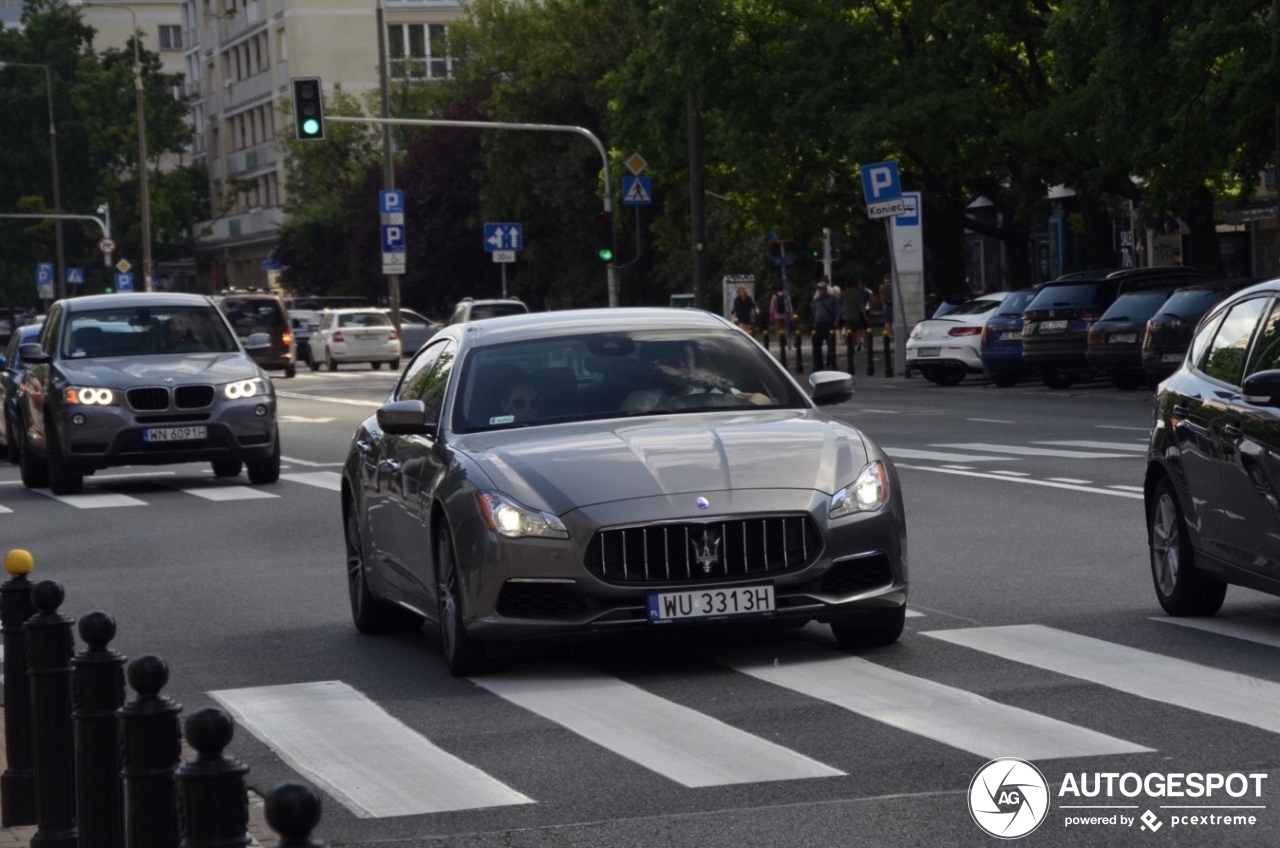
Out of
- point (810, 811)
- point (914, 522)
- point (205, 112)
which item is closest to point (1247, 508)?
point (810, 811)

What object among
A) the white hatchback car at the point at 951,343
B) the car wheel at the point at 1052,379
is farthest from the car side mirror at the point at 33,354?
the white hatchback car at the point at 951,343

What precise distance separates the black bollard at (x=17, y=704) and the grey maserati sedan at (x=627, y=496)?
8.32ft

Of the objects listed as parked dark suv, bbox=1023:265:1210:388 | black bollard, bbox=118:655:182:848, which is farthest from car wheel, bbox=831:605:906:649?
parked dark suv, bbox=1023:265:1210:388

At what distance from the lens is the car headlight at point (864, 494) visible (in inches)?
381

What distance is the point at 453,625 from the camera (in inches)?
388

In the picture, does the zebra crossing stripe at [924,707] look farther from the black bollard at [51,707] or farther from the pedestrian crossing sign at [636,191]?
the pedestrian crossing sign at [636,191]

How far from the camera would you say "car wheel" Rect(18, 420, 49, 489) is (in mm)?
23609

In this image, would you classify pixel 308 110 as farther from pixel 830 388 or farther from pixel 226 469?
pixel 830 388

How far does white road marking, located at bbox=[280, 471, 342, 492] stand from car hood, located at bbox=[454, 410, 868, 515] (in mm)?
11463

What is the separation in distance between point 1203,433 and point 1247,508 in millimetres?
601

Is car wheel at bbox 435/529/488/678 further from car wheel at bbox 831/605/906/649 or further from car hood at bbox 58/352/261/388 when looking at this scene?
car hood at bbox 58/352/261/388

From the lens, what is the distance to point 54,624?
6.68 m

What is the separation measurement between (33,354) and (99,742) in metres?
16.5

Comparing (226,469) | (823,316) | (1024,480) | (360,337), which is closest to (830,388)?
(1024,480)
